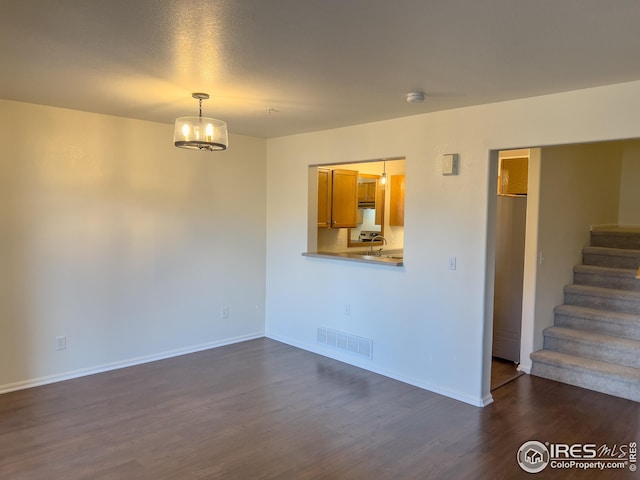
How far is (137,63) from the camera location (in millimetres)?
Result: 2678

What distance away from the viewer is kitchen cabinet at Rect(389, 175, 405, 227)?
6.77m

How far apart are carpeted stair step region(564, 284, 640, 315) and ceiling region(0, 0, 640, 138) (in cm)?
263

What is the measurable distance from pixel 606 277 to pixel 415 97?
328 centimetres

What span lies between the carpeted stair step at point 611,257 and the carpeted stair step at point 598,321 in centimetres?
70

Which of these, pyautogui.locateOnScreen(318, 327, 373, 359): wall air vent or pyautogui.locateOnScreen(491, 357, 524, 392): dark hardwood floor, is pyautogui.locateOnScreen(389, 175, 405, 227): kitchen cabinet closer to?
pyautogui.locateOnScreen(318, 327, 373, 359): wall air vent

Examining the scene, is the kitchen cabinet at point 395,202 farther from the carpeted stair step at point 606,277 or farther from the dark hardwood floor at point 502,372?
the dark hardwood floor at point 502,372

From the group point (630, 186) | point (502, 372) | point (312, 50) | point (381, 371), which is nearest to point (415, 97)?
point (312, 50)

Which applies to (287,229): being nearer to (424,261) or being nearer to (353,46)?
(424,261)

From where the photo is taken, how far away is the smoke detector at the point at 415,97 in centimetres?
323

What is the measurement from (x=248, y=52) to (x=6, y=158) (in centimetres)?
259

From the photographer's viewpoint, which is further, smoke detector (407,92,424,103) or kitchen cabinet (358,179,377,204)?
kitchen cabinet (358,179,377,204)

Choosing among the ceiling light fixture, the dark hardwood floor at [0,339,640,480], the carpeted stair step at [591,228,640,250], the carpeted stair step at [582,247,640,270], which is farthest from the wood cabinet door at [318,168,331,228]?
the carpeted stair step at [591,228,640,250]

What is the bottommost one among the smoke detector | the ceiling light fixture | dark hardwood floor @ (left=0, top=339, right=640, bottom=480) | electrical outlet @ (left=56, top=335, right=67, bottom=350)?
dark hardwood floor @ (left=0, top=339, right=640, bottom=480)

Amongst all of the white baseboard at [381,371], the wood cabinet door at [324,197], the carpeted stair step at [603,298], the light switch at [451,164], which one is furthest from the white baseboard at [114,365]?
the carpeted stair step at [603,298]
